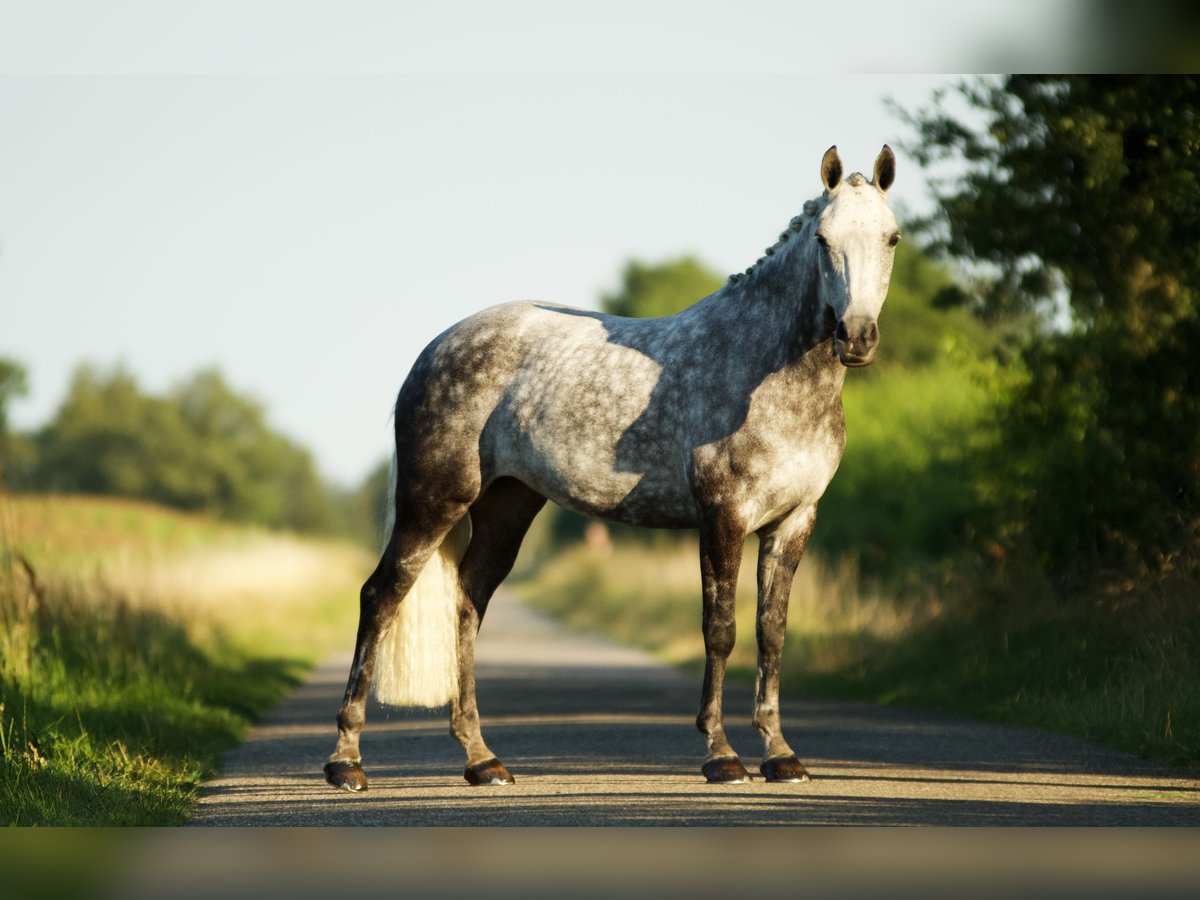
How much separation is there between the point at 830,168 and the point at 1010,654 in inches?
238

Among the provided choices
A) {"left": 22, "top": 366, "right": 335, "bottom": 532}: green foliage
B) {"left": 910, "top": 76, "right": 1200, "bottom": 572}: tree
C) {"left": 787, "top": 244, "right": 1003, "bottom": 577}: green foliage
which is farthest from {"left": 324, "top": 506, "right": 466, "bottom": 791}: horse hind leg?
{"left": 22, "top": 366, "right": 335, "bottom": 532}: green foliage

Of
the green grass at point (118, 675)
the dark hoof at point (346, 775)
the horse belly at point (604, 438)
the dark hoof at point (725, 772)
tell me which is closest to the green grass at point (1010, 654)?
the dark hoof at point (725, 772)

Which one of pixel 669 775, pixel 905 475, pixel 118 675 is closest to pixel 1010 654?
pixel 669 775

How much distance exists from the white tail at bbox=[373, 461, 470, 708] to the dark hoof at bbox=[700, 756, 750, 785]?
1.52 meters

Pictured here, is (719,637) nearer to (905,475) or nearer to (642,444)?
(642,444)

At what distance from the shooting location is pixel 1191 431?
12680 millimetres

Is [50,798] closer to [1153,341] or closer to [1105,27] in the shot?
[1105,27]

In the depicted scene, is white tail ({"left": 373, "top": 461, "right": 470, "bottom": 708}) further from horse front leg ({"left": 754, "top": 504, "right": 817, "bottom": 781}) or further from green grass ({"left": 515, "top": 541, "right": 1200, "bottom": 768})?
green grass ({"left": 515, "top": 541, "right": 1200, "bottom": 768})

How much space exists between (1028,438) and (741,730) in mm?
5808

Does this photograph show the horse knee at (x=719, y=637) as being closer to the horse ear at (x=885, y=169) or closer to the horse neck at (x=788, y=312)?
the horse neck at (x=788, y=312)

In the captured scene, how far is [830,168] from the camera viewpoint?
819 cm

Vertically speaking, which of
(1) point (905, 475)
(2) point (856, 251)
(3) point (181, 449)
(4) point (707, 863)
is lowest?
(4) point (707, 863)

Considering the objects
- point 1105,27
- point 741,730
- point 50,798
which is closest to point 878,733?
point 741,730

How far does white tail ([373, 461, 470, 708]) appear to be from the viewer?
892 cm
